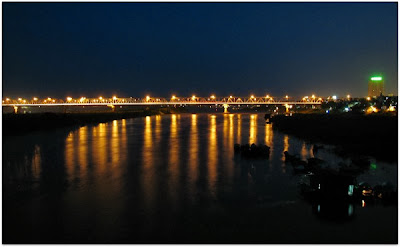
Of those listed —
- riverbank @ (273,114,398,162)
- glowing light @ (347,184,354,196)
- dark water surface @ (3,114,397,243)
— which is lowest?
dark water surface @ (3,114,397,243)

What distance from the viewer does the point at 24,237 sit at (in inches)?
297

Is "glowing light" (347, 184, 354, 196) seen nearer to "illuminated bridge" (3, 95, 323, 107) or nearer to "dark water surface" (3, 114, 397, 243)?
"dark water surface" (3, 114, 397, 243)

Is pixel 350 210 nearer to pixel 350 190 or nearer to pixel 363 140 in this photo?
pixel 350 190

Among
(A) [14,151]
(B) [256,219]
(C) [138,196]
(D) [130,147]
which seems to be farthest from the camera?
(D) [130,147]

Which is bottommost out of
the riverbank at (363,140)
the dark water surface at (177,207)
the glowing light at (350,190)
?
the dark water surface at (177,207)

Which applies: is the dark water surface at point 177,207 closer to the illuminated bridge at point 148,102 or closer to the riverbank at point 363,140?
the riverbank at point 363,140

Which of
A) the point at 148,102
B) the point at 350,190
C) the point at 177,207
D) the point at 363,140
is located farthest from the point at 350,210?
the point at 148,102

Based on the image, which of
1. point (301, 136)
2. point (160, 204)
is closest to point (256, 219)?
point (160, 204)

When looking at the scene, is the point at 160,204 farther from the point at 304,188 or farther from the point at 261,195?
the point at 304,188

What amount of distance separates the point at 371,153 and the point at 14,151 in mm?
20123

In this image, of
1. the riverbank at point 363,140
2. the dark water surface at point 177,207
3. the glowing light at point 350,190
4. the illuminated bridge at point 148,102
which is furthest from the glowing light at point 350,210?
the illuminated bridge at point 148,102

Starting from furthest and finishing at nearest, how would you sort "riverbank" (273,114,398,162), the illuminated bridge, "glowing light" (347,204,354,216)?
the illuminated bridge → "riverbank" (273,114,398,162) → "glowing light" (347,204,354,216)

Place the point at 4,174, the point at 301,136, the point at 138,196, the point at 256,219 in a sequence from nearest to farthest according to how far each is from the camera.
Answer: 1. the point at 256,219
2. the point at 138,196
3. the point at 4,174
4. the point at 301,136

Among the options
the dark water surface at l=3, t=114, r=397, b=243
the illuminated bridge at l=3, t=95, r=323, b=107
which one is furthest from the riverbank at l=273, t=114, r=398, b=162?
the illuminated bridge at l=3, t=95, r=323, b=107
